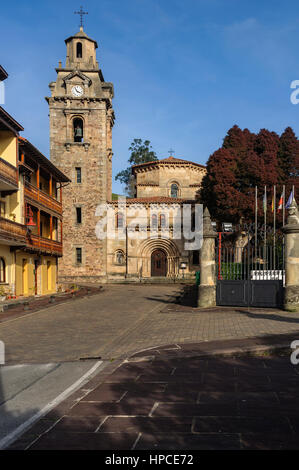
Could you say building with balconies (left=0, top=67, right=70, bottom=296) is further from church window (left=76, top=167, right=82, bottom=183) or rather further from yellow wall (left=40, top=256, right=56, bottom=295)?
church window (left=76, top=167, right=82, bottom=183)

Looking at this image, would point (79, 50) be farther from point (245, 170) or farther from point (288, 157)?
point (288, 157)

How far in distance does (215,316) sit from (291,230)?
417cm

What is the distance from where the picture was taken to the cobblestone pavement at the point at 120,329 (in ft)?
29.1

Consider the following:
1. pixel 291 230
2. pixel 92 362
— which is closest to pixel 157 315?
pixel 291 230

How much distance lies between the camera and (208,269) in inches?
635

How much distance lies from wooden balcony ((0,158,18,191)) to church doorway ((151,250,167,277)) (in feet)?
72.2

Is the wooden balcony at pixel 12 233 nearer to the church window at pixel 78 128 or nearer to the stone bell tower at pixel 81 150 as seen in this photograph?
the stone bell tower at pixel 81 150

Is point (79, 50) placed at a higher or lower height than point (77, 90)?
higher

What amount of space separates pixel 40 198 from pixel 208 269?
49.4 feet

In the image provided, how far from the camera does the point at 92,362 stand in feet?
25.0

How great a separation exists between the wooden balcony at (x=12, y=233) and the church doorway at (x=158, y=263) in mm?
20574

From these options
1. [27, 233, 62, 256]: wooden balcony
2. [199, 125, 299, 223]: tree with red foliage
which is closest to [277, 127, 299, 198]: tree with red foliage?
[199, 125, 299, 223]: tree with red foliage

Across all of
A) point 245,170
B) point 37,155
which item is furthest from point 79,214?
point 245,170

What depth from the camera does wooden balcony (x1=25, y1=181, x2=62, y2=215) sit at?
82.1 ft
